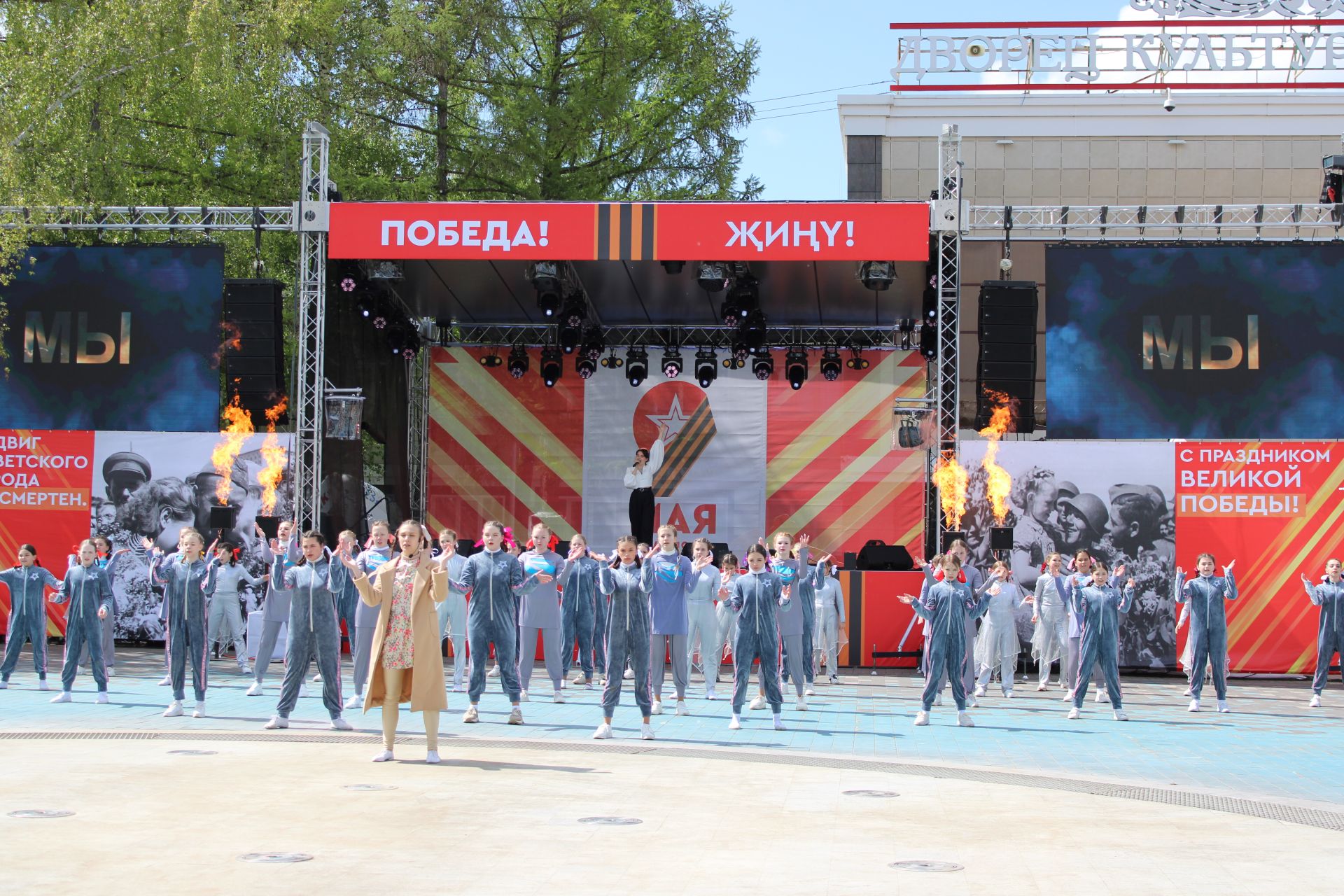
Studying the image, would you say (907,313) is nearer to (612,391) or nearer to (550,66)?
(612,391)

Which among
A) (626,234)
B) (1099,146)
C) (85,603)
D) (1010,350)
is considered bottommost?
(85,603)

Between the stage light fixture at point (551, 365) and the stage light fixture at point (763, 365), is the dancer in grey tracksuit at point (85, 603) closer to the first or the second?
the stage light fixture at point (551, 365)

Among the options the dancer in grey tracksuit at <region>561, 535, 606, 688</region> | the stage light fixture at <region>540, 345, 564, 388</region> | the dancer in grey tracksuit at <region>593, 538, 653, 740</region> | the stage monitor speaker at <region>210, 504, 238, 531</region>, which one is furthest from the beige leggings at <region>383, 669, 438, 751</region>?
the stage light fixture at <region>540, 345, 564, 388</region>

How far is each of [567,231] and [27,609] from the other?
24.6 feet

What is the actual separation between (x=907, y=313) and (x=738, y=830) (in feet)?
49.5

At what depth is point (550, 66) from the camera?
2752 centimetres

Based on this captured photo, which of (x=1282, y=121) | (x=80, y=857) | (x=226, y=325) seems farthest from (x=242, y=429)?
(x=1282, y=121)

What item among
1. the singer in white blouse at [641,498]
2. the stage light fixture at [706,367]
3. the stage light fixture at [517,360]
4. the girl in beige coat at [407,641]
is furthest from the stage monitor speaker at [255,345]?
the girl in beige coat at [407,641]

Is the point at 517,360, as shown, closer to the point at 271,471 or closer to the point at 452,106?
the point at 271,471

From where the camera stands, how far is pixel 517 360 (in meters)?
21.6

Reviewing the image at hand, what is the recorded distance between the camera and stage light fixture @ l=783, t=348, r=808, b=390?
2170 cm

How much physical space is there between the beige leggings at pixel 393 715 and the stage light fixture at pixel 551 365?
1222cm

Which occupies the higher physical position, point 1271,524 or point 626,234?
point 626,234

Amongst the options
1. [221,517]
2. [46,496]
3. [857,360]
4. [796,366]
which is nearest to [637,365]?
[796,366]
